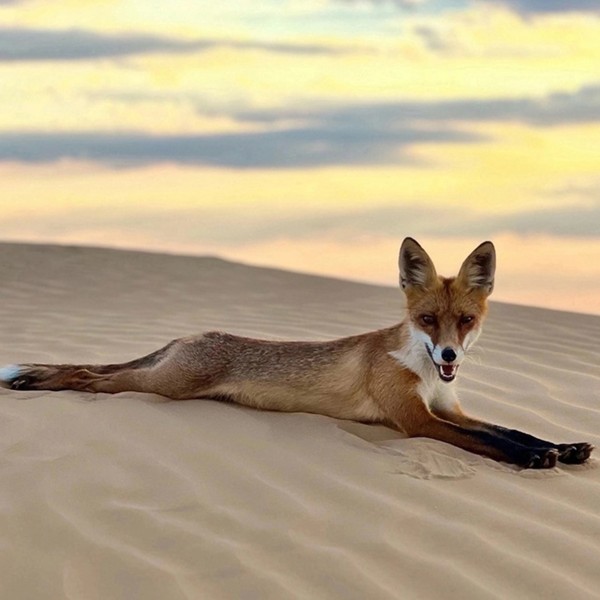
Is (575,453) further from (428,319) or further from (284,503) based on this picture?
(284,503)

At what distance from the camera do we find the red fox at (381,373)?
17.5 ft

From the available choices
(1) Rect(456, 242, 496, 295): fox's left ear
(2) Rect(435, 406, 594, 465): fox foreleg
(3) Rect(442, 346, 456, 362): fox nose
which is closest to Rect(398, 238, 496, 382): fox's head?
(1) Rect(456, 242, 496, 295): fox's left ear

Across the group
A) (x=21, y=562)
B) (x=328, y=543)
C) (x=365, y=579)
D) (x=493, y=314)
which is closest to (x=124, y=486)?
(x=21, y=562)

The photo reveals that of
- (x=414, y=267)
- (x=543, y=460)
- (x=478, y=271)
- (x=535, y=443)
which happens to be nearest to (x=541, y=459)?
(x=543, y=460)

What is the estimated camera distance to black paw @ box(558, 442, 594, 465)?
5223mm

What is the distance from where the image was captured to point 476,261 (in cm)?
565

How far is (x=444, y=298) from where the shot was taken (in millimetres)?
5566

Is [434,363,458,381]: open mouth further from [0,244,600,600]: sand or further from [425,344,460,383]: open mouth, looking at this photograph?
[0,244,600,600]: sand

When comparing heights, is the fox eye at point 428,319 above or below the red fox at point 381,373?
above

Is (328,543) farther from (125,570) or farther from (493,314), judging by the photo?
(493,314)

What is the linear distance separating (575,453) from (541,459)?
0.28 m

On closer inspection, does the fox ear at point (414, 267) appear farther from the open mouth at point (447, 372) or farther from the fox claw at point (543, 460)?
the fox claw at point (543, 460)

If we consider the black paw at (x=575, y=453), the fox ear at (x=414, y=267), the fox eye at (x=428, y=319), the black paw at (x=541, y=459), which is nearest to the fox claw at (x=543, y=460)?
the black paw at (x=541, y=459)

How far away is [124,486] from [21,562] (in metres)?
0.80
